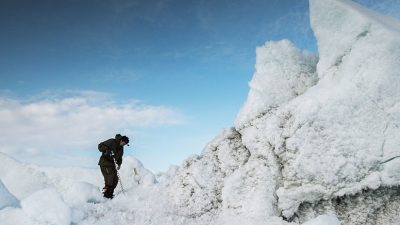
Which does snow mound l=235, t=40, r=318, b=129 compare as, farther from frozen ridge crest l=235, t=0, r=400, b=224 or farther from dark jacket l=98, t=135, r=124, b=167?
dark jacket l=98, t=135, r=124, b=167

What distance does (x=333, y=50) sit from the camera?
984 centimetres

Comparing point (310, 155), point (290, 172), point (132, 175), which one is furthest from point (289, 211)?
point (132, 175)

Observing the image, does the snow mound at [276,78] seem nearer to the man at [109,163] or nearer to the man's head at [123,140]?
the man's head at [123,140]

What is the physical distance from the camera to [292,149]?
9.32 meters

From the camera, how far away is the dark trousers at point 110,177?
1266 cm

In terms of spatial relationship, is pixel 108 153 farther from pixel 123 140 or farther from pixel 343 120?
pixel 343 120

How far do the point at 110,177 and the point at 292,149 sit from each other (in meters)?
6.57

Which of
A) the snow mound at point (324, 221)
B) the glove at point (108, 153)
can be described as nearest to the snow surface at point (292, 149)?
the snow mound at point (324, 221)

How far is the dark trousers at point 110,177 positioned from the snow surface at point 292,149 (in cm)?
68

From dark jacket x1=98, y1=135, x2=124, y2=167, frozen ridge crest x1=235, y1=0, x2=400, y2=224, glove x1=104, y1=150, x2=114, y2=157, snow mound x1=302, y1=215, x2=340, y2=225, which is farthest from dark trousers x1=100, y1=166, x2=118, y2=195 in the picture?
snow mound x1=302, y1=215, x2=340, y2=225

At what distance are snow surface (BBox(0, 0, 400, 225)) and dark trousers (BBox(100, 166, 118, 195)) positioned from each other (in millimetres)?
685

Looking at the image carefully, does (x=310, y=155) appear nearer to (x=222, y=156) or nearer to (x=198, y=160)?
(x=222, y=156)

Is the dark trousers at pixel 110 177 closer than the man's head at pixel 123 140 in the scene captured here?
Yes

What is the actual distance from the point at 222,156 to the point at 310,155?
319cm
